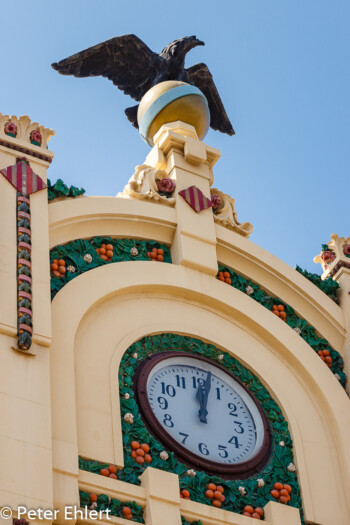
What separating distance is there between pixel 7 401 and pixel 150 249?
3.42 metres

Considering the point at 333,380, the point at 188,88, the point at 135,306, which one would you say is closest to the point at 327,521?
the point at 333,380

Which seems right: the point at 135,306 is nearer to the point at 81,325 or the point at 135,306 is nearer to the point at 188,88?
the point at 81,325

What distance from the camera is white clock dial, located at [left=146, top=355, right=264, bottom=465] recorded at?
40.6ft

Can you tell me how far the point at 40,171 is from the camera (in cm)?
1336

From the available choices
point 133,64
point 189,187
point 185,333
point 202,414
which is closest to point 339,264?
point 189,187

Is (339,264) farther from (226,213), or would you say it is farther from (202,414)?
(202,414)

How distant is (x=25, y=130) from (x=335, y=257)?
153 inches

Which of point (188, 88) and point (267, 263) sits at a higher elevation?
point (188, 88)

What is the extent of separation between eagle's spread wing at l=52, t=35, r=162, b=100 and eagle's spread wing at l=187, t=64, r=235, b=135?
2.04 feet

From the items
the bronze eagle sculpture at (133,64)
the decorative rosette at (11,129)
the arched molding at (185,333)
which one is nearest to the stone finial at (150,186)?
the arched molding at (185,333)

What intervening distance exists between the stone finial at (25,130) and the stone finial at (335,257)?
3.54 metres

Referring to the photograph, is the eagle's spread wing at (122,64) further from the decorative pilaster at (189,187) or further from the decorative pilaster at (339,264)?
the decorative pilaster at (339,264)

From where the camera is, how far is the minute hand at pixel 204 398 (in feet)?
41.2

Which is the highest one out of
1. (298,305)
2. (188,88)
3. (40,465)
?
(188,88)
